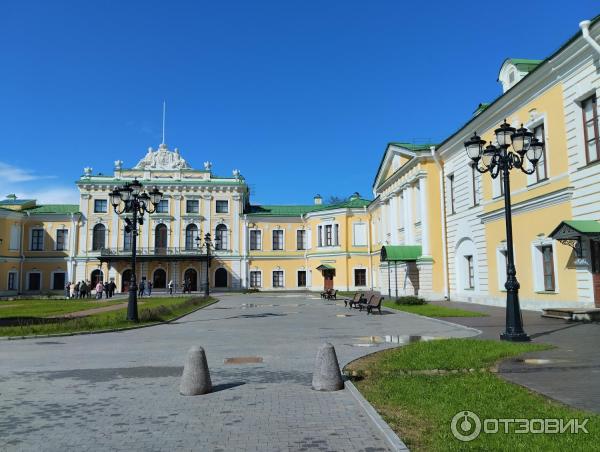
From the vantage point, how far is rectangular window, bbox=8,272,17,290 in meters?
54.7

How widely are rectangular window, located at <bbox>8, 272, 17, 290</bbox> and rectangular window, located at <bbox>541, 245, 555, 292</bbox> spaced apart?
2133 inches

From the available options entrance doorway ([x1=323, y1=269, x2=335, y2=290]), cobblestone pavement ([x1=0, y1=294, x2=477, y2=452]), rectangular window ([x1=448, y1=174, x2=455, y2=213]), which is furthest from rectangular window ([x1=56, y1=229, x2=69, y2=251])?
cobblestone pavement ([x1=0, y1=294, x2=477, y2=452])

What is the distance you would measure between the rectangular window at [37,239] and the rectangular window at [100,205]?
22.0 ft

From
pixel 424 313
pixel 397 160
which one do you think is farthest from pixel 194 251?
pixel 424 313

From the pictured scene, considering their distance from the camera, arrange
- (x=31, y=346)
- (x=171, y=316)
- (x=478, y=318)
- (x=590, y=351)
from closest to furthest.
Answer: (x=590, y=351), (x=31, y=346), (x=478, y=318), (x=171, y=316)

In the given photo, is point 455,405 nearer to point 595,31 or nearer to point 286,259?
point 595,31

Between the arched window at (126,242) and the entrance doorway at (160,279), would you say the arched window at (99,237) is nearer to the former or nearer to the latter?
the arched window at (126,242)

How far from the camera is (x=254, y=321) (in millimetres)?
19938

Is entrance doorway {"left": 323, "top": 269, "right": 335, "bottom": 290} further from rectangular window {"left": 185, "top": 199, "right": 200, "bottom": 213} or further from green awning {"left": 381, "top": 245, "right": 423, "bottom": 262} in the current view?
green awning {"left": 381, "top": 245, "right": 423, "bottom": 262}

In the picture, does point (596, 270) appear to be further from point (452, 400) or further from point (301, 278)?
point (301, 278)

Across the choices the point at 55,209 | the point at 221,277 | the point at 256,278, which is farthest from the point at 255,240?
the point at 55,209

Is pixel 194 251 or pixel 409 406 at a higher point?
pixel 194 251

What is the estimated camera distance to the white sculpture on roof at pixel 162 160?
59.0 m

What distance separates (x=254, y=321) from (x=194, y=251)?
125 feet
